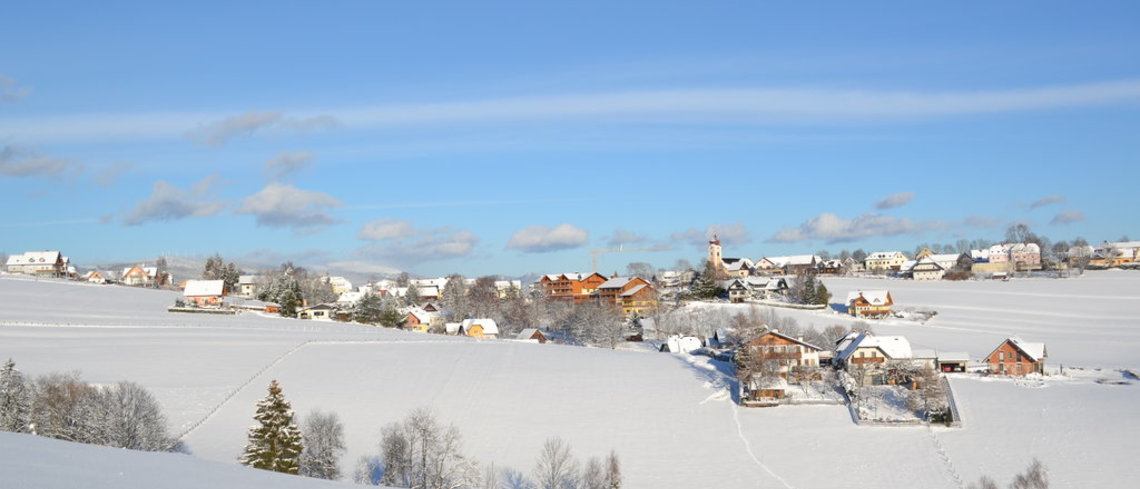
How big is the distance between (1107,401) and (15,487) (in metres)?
47.6

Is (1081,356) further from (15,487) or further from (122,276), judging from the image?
(122,276)

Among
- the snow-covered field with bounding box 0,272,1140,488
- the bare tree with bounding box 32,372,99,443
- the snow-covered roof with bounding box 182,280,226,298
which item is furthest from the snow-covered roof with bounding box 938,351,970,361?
the snow-covered roof with bounding box 182,280,226,298

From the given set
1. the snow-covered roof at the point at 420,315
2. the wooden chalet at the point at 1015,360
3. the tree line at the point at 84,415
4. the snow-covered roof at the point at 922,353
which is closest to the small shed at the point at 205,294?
the snow-covered roof at the point at 420,315

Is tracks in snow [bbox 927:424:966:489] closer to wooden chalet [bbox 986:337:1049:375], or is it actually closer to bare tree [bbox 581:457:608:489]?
bare tree [bbox 581:457:608:489]

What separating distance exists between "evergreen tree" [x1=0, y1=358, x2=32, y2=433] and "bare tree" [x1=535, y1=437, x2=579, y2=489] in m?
19.3

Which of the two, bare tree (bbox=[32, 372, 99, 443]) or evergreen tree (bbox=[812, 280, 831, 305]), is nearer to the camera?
bare tree (bbox=[32, 372, 99, 443])

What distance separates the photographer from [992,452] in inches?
1401

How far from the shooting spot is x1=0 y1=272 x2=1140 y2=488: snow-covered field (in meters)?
34.0

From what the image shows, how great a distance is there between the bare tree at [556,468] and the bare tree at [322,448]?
275 inches

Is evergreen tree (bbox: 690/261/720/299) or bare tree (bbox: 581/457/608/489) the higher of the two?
evergreen tree (bbox: 690/261/720/299)

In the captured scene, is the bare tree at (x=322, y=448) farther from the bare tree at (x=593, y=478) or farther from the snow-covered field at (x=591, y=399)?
the bare tree at (x=593, y=478)

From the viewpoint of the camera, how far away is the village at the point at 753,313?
4709 cm

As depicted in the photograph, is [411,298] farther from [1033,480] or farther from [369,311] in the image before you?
[1033,480]

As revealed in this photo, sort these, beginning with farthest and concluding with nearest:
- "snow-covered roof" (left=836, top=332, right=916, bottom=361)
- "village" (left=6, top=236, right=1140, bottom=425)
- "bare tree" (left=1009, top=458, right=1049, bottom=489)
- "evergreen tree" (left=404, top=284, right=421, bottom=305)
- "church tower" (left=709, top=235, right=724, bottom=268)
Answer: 1. "church tower" (left=709, top=235, right=724, bottom=268)
2. "evergreen tree" (left=404, top=284, right=421, bottom=305)
3. "snow-covered roof" (left=836, top=332, right=916, bottom=361)
4. "village" (left=6, top=236, right=1140, bottom=425)
5. "bare tree" (left=1009, top=458, right=1049, bottom=489)
